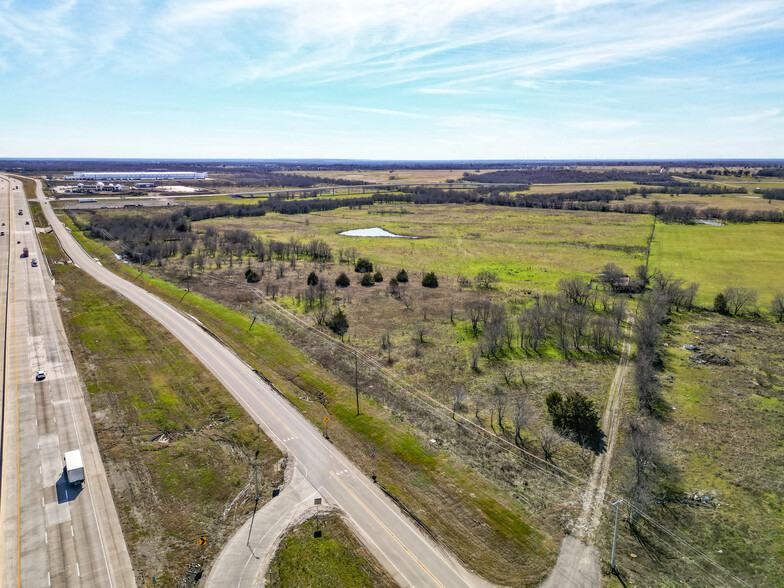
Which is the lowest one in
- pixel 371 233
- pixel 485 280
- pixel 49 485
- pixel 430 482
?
pixel 430 482

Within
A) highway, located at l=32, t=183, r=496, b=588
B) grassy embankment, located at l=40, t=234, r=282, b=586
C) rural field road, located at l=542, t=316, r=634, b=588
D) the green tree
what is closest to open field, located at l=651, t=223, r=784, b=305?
rural field road, located at l=542, t=316, r=634, b=588

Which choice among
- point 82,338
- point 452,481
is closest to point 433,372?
point 452,481

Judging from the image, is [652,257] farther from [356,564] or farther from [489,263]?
[356,564]

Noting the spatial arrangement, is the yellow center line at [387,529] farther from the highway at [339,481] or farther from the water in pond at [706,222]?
the water in pond at [706,222]

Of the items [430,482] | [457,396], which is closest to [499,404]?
[457,396]

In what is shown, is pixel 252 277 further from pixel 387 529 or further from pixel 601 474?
pixel 601 474

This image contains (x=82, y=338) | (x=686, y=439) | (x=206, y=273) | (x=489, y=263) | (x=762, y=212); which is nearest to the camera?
(x=686, y=439)
